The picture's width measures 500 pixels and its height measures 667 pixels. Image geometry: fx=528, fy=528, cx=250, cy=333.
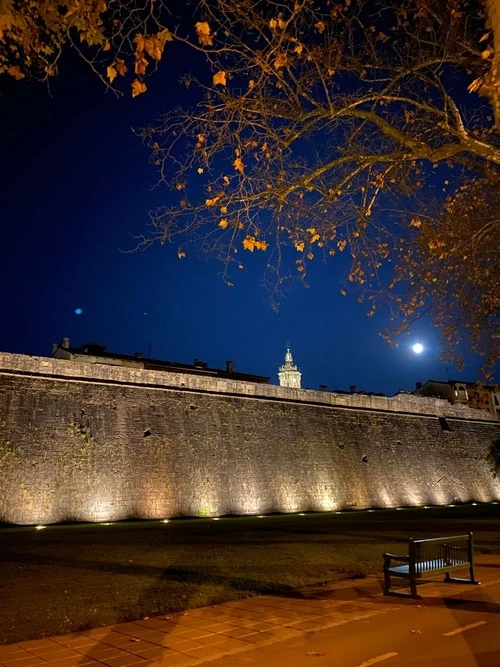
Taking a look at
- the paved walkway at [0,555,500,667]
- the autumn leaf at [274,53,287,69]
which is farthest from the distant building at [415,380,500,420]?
the autumn leaf at [274,53,287,69]

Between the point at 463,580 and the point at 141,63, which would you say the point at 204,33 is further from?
the point at 463,580

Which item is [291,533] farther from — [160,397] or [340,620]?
[160,397]

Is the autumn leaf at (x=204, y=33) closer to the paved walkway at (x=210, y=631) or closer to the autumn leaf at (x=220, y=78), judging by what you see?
the autumn leaf at (x=220, y=78)

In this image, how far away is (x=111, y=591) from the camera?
20.6 ft

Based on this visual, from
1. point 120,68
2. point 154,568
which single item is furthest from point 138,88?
point 154,568

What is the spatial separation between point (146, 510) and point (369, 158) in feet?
51.4

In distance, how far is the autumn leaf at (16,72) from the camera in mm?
4898

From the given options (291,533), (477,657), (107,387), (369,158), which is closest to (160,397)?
(107,387)

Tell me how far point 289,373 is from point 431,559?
6700 centimetres

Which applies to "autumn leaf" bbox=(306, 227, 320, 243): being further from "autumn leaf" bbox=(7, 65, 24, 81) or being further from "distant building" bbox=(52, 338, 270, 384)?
"distant building" bbox=(52, 338, 270, 384)

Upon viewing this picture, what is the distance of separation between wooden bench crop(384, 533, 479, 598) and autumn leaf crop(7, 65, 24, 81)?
674cm

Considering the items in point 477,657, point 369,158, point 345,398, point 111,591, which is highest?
point 345,398

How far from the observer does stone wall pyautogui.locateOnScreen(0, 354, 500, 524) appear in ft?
57.0

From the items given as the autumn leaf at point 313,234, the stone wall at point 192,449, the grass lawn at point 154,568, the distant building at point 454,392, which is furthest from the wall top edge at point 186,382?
the distant building at point 454,392
